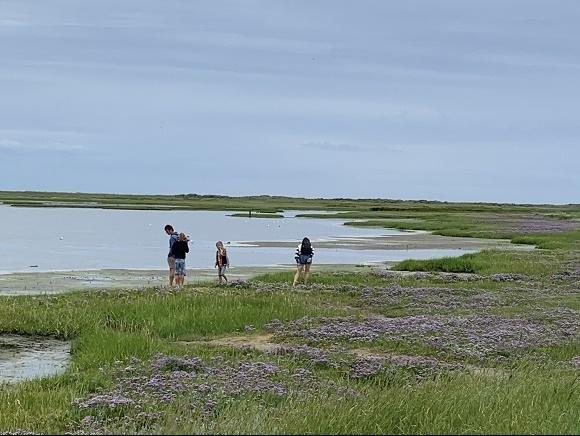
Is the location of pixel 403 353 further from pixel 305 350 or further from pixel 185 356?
pixel 185 356

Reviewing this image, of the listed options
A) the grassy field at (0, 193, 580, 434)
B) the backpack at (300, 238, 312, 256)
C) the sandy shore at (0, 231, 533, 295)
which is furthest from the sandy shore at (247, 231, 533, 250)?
the backpack at (300, 238, 312, 256)

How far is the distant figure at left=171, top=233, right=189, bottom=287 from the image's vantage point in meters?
28.4

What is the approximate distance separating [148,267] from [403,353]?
Result: 2760 centimetres

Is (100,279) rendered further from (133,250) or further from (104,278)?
(133,250)

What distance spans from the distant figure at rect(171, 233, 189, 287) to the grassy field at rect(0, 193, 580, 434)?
1.07 metres

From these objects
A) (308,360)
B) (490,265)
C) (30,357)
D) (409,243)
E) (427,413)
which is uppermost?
(427,413)

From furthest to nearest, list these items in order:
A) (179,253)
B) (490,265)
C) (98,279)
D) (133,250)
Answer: (133,250), (490,265), (98,279), (179,253)

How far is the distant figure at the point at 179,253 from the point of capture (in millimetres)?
28422

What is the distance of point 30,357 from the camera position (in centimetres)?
1797

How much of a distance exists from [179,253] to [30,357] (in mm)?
10932

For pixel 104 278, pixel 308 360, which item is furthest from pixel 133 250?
pixel 308 360

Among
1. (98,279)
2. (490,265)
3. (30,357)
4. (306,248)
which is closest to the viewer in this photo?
(30,357)

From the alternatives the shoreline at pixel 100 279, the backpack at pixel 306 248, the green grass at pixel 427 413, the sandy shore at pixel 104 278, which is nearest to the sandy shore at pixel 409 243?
the sandy shore at pixel 104 278

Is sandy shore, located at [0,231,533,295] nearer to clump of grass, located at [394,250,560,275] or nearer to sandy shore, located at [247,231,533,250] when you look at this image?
clump of grass, located at [394,250,560,275]
